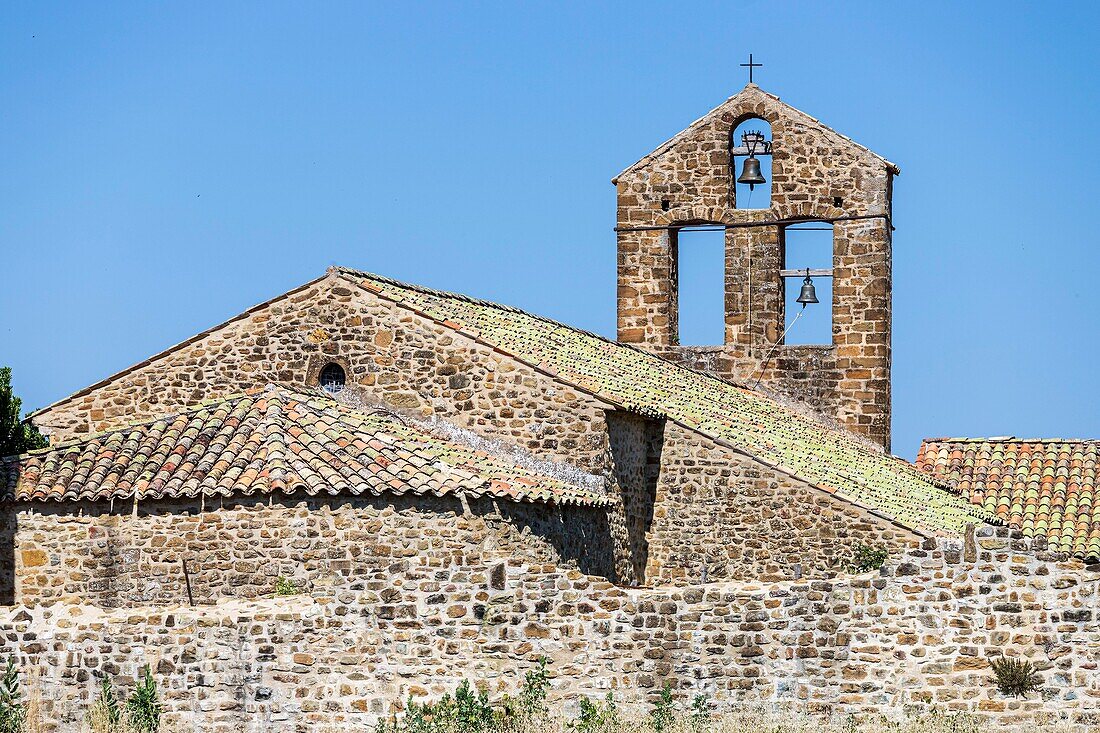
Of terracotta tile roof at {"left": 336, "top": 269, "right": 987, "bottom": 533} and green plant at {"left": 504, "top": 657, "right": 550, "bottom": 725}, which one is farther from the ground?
terracotta tile roof at {"left": 336, "top": 269, "right": 987, "bottom": 533}

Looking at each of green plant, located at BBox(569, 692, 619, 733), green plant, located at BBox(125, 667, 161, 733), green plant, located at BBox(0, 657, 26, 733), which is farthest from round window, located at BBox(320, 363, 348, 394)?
green plant, located at BBox(569, 692, 619, 733)

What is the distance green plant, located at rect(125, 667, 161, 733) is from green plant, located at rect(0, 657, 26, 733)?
96cm

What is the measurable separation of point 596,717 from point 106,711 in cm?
439

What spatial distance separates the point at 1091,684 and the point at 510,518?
6167mm

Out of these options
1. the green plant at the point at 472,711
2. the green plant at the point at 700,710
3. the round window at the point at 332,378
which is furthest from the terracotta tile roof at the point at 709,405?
the green plant at the point at 700,710

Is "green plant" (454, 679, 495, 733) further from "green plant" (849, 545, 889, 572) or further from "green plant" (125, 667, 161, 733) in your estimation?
"green plant" (849, 545, 889, 572)

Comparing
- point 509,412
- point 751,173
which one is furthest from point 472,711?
point 751,173

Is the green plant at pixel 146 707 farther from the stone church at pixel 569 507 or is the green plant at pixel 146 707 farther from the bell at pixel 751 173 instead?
the bell at pixel 751 173

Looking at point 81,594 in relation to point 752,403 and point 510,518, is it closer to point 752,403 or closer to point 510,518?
point 510,518

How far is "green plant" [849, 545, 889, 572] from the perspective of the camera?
22188 millimetres

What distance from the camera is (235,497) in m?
19.4

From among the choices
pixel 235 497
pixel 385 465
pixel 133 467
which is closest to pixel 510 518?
pixel 385 465

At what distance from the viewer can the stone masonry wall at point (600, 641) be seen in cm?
1602

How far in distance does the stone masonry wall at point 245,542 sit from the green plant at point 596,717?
202 cm
